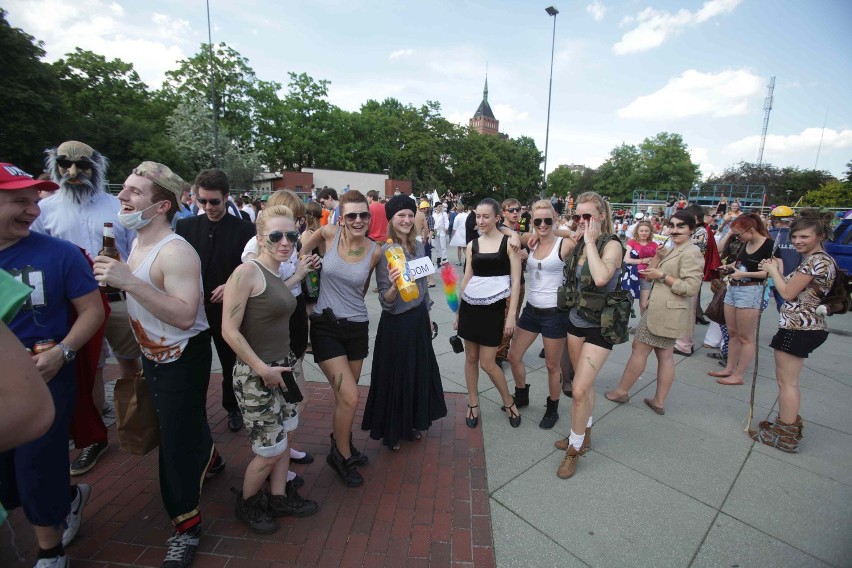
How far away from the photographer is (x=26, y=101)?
20688 millimetres

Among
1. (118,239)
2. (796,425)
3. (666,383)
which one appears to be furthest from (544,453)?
(118,239)

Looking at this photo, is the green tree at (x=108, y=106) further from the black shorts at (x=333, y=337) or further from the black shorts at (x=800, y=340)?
the black shorts at (x=800, y=340)

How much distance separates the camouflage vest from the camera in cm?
288

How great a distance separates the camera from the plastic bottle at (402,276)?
109 inches

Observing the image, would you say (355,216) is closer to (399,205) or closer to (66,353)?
(399,205)

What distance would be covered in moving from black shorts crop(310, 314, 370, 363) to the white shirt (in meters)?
1.66

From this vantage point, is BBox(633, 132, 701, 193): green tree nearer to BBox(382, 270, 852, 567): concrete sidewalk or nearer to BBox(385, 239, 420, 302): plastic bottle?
BBox(382, 270, 852, 567): concrete sidewalk

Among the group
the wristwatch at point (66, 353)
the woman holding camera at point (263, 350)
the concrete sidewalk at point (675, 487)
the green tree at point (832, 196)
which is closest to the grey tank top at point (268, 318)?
the woman holding camera at point (263, 350)

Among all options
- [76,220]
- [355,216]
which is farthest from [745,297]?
[76,220]

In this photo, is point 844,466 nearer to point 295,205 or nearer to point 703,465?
point 703,465

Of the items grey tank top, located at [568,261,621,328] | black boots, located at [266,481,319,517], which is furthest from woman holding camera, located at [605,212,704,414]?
black boots, located at [266,481,319,517]

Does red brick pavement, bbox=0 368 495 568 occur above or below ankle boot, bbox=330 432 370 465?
below

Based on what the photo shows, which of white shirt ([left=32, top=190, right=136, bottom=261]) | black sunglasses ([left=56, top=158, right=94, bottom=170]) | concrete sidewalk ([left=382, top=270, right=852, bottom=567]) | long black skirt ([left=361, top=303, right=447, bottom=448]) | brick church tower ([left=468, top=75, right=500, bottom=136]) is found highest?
brick church tower ([left=468, top=75, right=500, bottom=136])

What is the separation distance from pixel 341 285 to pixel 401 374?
2.69 ft
